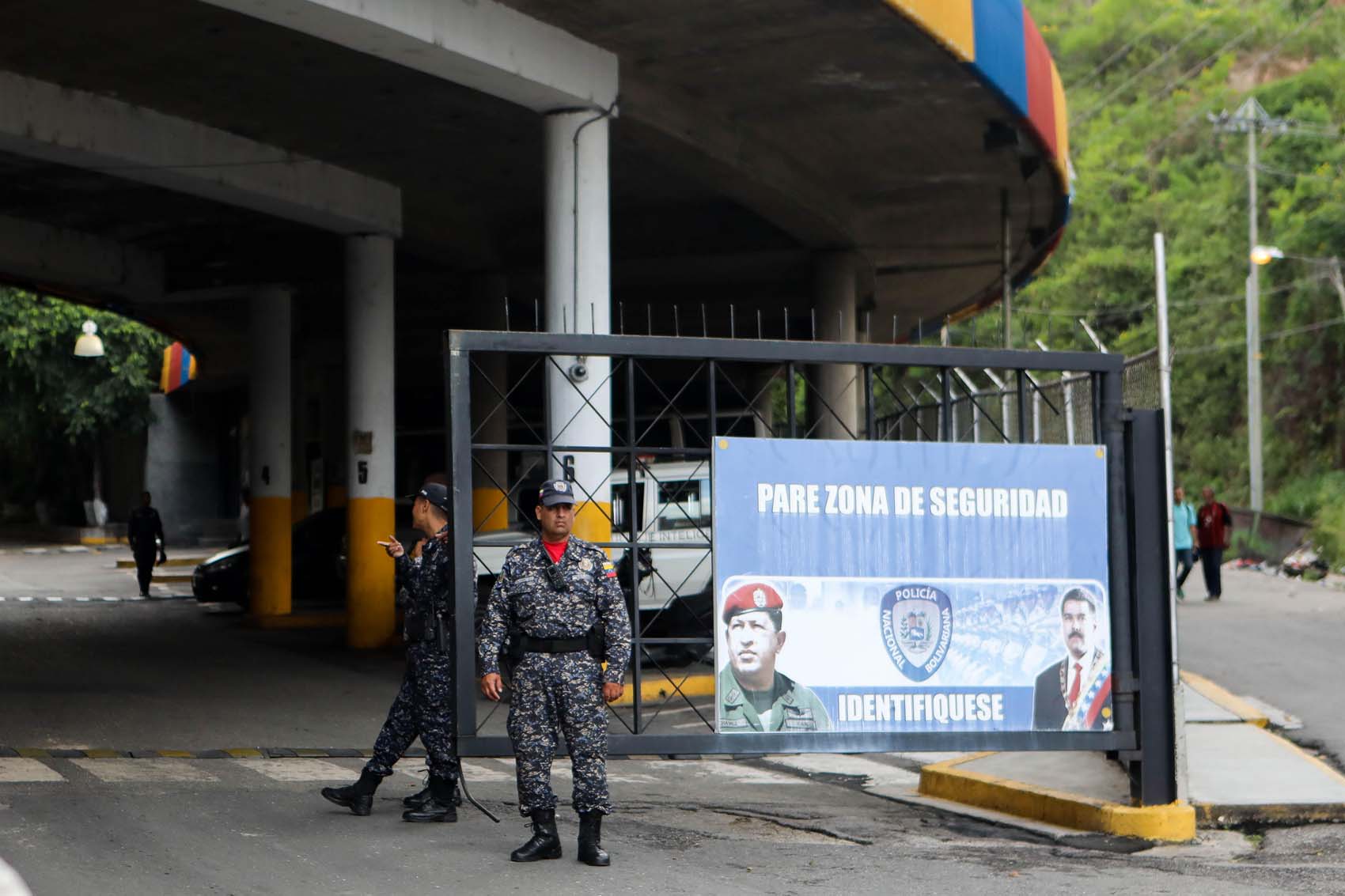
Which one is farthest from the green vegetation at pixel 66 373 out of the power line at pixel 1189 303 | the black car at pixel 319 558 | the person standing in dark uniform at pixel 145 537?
the power line at pixel 1189 303

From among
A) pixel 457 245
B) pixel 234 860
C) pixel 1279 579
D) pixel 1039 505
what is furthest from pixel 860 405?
pixel 234 860

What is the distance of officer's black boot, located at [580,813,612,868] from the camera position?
7.44 m

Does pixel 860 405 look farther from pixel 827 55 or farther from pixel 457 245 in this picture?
pixel 827 55

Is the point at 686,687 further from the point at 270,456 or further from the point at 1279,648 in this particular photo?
the point at 270,456

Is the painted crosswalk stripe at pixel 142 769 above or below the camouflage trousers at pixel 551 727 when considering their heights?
below

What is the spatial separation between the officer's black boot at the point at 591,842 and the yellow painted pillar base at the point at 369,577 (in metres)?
12.4

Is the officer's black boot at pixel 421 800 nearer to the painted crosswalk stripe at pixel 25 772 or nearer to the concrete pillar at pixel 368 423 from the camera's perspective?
the painted crosswalk stripe at pixel 25 772

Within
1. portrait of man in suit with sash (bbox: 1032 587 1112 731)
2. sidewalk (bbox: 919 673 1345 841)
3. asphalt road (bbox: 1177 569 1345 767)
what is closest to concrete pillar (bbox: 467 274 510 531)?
asphalt road (bbox: 1177 569 1345 767)

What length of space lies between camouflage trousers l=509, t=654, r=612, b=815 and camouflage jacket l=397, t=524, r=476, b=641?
3.24ft

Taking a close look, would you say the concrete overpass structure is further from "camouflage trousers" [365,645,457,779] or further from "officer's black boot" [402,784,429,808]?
"officer's black boot" [402,784,429,808]

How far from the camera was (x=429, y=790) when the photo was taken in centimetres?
→ 856

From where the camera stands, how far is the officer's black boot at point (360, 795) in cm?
871

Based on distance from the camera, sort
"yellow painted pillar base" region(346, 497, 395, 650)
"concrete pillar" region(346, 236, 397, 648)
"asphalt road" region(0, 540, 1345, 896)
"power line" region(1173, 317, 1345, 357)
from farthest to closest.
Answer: "power line" region(1173, 317, 1345, 357) → "yellow painted pillar base" region(346, 497, 395, 650) → "concrete pillar" region(346, 236, 397, 648) → "asphalt road" region(0, 540, 1345, 896)

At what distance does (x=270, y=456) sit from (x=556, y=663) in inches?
646
